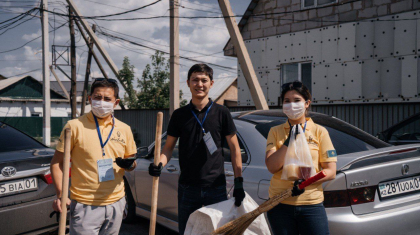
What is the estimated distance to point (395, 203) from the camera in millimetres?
2885

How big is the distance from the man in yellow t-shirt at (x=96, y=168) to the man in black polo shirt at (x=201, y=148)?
1.46 ft

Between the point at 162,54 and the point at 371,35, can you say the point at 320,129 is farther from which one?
the point at 162,54

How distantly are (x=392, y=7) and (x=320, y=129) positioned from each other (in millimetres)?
10395

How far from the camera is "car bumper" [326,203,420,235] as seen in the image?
8.75 feet

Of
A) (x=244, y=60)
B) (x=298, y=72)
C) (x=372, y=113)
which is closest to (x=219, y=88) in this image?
(x=298, y=72)

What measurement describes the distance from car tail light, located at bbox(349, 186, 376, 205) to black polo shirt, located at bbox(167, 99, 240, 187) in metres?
1.00

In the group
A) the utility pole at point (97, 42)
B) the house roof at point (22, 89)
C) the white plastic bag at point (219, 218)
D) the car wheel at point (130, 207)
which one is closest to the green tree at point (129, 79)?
the utility pole at point (97, 42)

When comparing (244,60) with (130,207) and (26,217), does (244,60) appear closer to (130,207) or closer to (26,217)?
(130,207)

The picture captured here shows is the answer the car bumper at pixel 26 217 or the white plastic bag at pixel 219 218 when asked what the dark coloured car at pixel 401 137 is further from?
the car bumper at pixel 26 217

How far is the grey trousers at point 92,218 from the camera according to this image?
2.46m

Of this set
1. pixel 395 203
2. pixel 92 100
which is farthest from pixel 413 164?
pixel 92 100

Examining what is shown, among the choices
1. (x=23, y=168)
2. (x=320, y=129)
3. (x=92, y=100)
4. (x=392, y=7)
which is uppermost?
(x=392, y=7)

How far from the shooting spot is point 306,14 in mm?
12852

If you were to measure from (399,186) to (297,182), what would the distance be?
1251mm
